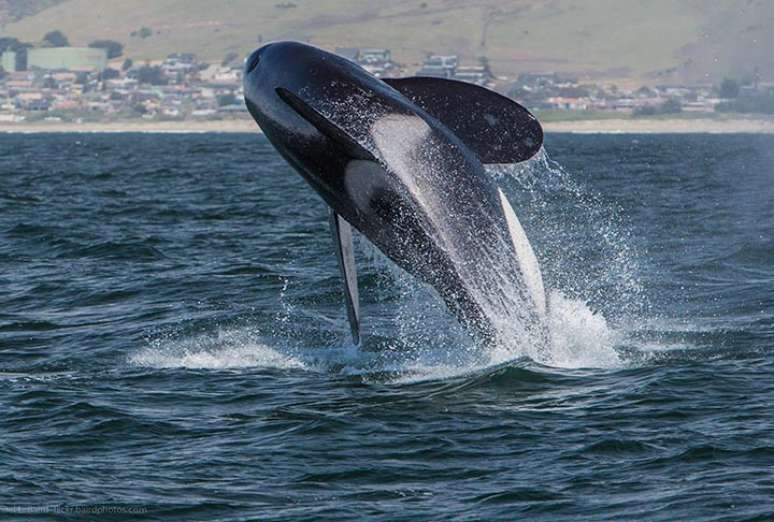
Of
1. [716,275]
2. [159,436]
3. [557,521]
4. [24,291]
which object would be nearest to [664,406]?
[557,521]

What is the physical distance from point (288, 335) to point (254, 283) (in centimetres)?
649

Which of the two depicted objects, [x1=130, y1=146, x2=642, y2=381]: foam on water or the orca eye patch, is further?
[x1=130, y1=146, x2=642, y2=381]: foam on water

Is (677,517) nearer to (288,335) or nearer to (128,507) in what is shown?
(128,507)

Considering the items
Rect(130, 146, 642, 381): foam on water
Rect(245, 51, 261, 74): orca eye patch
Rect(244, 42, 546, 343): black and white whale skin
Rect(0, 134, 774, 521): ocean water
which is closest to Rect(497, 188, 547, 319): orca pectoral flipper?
Rect(244, 42, 546, 343): black and white whale skin

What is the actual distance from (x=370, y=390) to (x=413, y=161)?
3091 mm

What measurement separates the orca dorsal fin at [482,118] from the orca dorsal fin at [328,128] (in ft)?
5.28

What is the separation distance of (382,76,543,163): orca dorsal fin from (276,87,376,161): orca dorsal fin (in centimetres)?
161

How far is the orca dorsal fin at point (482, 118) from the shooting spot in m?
19.1

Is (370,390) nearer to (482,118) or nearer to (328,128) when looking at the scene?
(328,128)

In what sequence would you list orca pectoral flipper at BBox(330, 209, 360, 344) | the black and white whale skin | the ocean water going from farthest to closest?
1. orca pectoral flipper at BBox(330, 209, 360, 344)
2. the black and white whale skin
3. the ocean water

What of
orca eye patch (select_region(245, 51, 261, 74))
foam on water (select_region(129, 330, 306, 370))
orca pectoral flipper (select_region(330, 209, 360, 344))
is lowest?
foam on water (select_region(129, 330, 306, 370))

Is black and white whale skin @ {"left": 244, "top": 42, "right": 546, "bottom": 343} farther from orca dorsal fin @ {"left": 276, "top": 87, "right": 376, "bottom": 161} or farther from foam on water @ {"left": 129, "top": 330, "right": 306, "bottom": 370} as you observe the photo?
foam on water @ {"left": 129, "top": 330, "right": 306, "bottom": 370}

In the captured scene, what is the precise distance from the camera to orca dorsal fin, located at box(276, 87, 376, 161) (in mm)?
17750

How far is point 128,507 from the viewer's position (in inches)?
549
